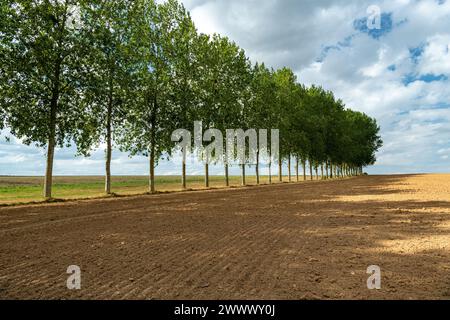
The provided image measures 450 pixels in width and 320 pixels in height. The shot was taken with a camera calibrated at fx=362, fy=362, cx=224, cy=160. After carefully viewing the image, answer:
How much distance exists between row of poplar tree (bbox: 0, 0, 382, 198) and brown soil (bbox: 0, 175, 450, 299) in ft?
49.4

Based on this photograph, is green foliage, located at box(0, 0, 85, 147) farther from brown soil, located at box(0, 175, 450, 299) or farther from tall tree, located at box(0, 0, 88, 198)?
brown soil, located at box(0, 175, 450, 299)

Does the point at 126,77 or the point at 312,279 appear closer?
the point at 312,279

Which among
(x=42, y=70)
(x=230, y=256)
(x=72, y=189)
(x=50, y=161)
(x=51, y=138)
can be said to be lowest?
(x=230, y=256)

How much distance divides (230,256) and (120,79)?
28.0 metres

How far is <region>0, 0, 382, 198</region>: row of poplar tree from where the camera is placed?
2759cm

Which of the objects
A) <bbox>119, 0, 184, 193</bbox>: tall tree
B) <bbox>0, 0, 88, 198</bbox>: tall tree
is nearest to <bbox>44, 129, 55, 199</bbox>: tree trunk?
<bbox>0, 0, 88, 198</bbox>: tall tree

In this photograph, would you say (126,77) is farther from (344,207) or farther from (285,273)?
(285,273)

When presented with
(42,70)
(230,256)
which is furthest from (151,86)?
(230,256)

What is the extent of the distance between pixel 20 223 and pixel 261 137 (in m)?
44.8

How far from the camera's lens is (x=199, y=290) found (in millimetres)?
6773

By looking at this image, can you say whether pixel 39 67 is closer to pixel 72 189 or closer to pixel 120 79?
pixel 120 79

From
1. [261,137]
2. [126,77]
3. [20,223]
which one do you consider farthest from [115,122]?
[261,137]

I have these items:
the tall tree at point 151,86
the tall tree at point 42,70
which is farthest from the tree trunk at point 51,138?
the tall tree at point 151,86

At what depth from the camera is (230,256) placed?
30.4ft
